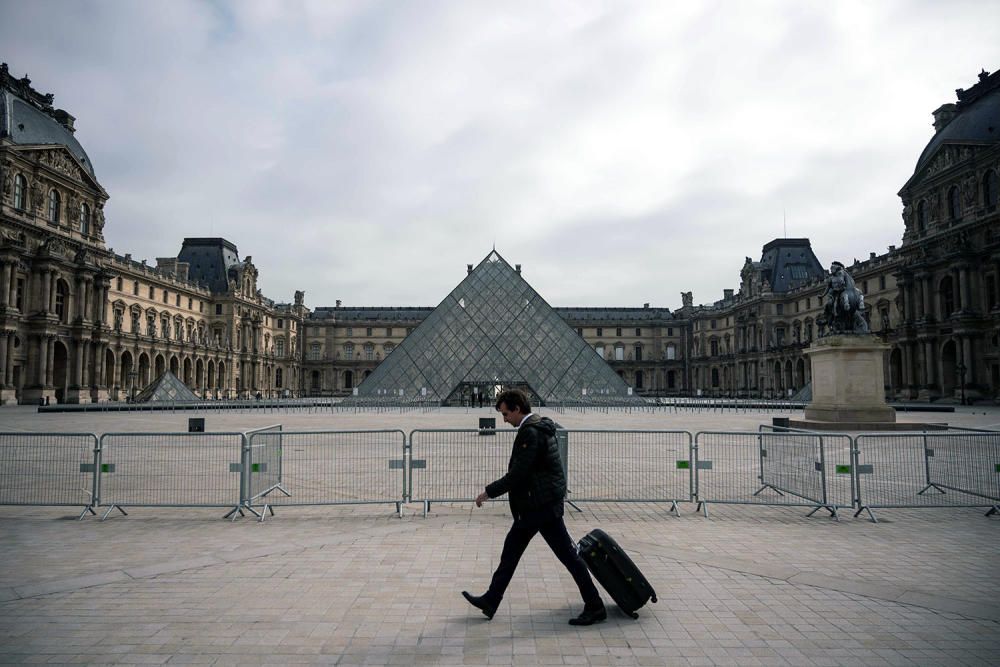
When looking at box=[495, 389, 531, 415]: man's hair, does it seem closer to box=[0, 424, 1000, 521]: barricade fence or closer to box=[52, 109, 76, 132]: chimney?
box=[0, 424, 1000, 521]: barricade fence

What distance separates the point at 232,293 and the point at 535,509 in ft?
202

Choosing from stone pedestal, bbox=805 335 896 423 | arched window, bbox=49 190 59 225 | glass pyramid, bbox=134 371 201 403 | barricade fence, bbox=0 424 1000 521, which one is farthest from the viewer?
arched window, bbox=49 190 59 225

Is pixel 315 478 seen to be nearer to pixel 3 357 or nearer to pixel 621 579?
pixel 621 579

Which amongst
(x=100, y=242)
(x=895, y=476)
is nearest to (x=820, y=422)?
(x=895, y=476)

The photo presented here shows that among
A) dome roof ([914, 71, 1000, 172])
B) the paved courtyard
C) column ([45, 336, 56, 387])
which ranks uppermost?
dome roof ([914, 71, 1000, 172])

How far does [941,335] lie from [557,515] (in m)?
43.5

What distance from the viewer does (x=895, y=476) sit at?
8.42m

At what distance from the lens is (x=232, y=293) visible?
59.7m

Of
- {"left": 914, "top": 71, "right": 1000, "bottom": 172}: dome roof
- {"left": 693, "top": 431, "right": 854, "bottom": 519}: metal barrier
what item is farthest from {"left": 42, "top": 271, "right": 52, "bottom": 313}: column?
{"left": 914, "top": 71, "right": 1000, "bottom": 172}: dome roof

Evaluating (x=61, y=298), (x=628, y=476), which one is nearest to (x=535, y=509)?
(x=628, y=476)

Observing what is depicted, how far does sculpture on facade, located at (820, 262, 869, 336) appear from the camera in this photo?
49.9ft

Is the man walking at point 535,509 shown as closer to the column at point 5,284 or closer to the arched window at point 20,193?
the column at point 5,284

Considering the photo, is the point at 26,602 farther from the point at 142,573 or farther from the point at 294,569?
the point at 294,569

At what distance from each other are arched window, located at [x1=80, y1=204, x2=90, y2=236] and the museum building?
0.10m
